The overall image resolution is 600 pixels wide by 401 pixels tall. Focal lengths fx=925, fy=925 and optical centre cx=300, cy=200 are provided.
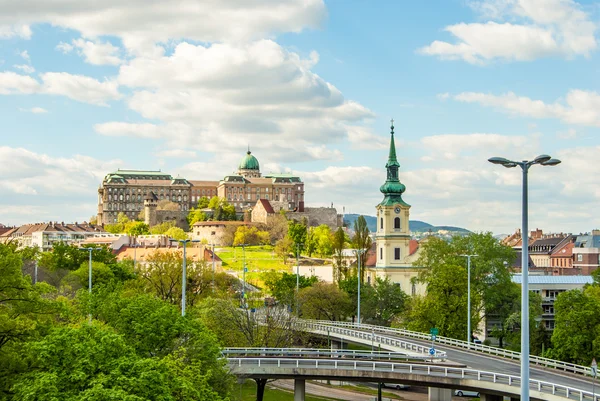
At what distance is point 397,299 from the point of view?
3971 inches

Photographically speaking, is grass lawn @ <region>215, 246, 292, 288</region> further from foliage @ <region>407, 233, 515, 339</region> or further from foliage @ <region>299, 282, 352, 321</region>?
foliage @ <region>407, 233, 515, 339</region>

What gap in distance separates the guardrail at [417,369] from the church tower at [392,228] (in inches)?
2546

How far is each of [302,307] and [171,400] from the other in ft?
223

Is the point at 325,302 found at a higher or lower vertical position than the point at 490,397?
higher

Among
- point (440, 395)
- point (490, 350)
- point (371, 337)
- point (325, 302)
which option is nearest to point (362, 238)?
point (325, 302)

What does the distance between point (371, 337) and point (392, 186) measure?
55.0 m

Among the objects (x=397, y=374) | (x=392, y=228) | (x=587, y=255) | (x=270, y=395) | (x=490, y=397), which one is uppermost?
(x=392, y=228)

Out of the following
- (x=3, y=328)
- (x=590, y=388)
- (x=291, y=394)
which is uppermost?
(x=3, y=328)

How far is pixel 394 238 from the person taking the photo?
12169 cm

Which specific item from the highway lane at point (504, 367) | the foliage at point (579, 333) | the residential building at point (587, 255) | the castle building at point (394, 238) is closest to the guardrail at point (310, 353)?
the highway lane at point (504, 367)

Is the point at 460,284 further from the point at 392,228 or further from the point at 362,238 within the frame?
the point at 392,228

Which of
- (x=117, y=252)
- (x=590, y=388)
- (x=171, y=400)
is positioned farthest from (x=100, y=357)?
(x=117, y=252)

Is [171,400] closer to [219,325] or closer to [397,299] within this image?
[219,325]

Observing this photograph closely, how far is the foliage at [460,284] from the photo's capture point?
76.5 meters
